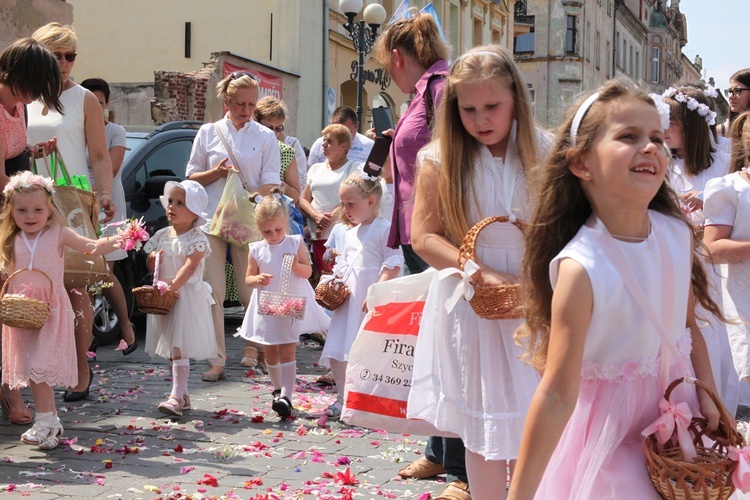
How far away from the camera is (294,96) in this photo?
25.5m

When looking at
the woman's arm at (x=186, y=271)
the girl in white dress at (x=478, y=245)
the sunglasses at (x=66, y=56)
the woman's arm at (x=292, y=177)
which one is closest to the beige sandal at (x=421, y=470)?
the girl in white dress at (x=478, y=245)

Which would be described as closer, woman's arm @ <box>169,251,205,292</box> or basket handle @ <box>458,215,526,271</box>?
basket handle @ <box>458,215,526,271</box>

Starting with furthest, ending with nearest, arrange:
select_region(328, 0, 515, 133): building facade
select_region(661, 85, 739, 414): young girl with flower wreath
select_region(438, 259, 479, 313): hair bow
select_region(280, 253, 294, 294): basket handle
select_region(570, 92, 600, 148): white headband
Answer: select_region(328, 0, 515, 133): building facade
select_region(280, 253, 294, 294): basket handle
select_region(661, 85, 739, 414): young girl with flower wreath
select_region(438, 259, 479, 313): hair bow
select_region(570, 92, 600, 148): white headband

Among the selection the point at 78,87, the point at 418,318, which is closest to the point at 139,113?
the point at 78,87

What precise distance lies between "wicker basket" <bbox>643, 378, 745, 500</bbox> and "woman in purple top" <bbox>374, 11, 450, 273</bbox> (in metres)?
2.37

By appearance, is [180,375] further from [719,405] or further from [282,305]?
[719,405]

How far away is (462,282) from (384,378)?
3.92 ft

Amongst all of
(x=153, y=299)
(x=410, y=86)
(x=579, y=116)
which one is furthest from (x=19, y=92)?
(x=579, y=116)

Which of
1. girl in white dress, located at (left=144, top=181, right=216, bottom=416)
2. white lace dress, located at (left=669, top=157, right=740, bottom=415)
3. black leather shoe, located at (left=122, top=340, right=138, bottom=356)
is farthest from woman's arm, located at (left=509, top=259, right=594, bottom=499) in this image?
black leather shoe, located at (left=122, top=340, right=138, bottom=356)

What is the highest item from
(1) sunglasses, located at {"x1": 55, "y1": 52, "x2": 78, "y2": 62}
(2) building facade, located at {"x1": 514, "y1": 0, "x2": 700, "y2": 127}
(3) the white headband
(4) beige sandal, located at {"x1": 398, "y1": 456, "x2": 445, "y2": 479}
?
(2) building facade, located at {"x1": 514, "y1": 0, "x2": 700, "y2": 127}

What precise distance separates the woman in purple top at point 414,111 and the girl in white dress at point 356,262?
1.84 metres

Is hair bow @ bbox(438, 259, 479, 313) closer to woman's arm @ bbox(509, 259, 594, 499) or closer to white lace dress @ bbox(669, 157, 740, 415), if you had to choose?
woman's arm @ bbox(509, 259, 594, 499)

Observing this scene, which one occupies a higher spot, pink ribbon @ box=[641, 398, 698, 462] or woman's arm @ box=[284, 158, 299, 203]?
woman's arm @ box=[284, 158, 299, 203]

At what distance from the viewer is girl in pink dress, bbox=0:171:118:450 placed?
6.52m
